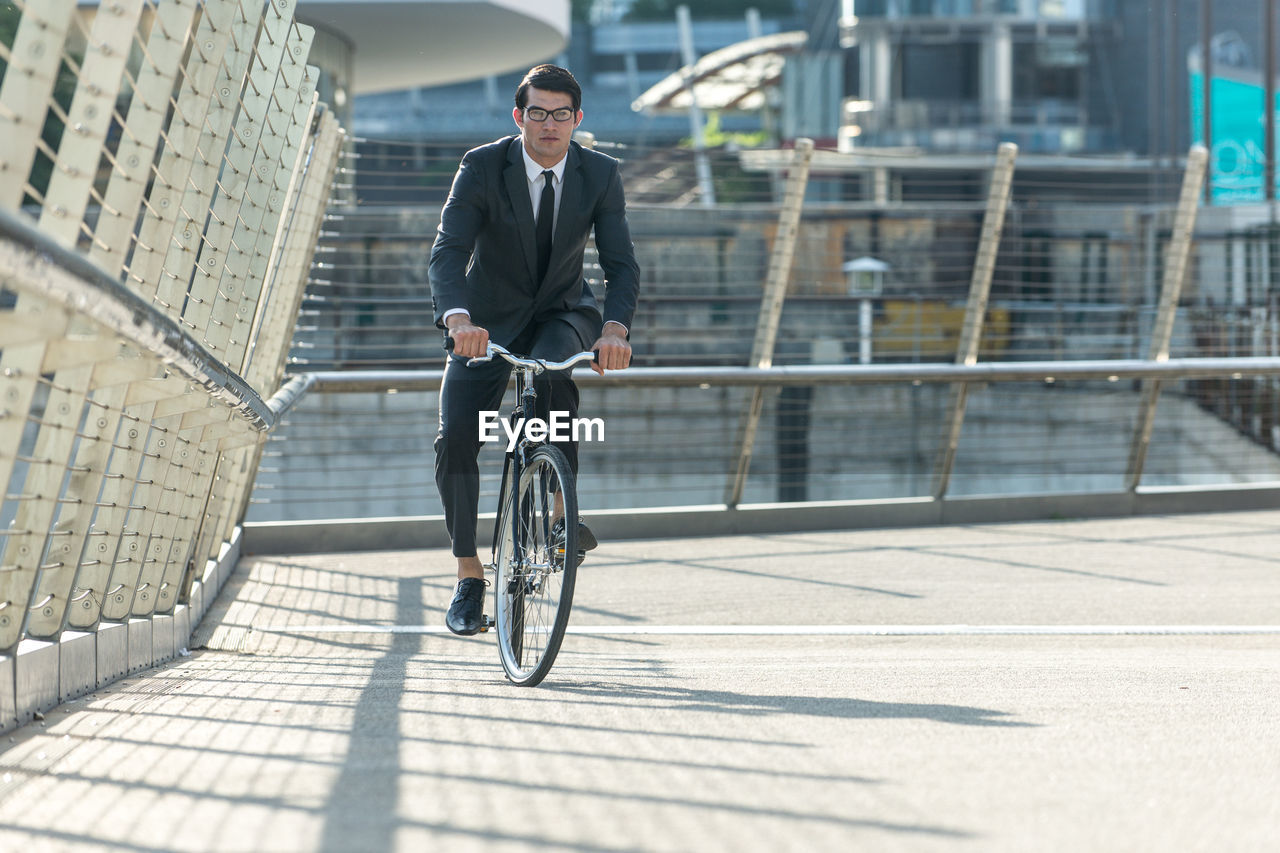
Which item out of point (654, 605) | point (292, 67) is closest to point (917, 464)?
point (654, 605)

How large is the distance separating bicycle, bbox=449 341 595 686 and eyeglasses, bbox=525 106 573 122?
679 mm

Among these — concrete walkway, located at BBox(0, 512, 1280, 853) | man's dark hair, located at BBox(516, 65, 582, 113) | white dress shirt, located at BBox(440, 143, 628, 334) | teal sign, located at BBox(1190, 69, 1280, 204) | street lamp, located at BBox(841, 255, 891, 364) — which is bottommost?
concrete walkway, located at BBox(0, 512, 1280, 853)

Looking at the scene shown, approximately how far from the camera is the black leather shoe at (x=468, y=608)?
194 inches

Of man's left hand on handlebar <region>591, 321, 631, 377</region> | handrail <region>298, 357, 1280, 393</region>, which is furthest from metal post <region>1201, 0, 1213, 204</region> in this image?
man's left hand on handlebar <region>591, 321, 631, 377</region>

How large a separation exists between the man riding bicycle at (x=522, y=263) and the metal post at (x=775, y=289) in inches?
163

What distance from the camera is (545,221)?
492 cm

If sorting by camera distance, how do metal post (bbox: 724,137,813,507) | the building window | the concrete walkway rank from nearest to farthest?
the concrete walkway, metal post (bbox: 724,137,813,507), the building window

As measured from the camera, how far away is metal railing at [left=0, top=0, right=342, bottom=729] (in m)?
2.78

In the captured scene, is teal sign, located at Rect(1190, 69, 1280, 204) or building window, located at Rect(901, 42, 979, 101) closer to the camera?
teal sign, located at Rect(1190, 69, 1280, 204)

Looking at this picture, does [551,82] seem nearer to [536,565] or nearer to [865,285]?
[536,565]

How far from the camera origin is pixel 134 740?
339 centimetres

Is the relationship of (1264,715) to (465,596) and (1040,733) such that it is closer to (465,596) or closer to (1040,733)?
(1040,733)

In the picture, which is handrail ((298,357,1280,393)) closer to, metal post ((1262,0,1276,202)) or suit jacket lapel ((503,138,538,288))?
suit jacket lapel ((503,138,538,288))

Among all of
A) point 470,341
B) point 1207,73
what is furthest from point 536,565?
point 1207,73
